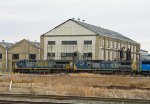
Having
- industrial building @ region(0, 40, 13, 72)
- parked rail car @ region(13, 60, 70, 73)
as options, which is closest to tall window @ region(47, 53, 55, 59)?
industrial building @ region(0, 40, 13, 72)

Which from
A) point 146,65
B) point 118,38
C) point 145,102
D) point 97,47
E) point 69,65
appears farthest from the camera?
point 118,38

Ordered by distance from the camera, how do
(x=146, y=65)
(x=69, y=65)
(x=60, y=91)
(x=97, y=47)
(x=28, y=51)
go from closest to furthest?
(x=60, y=91), (x=146, y=65), (x=69, y=65), (x=97, y=47), (x=28, y=51)

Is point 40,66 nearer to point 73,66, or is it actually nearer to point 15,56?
point 73,66

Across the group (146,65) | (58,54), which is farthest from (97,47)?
(146,65)

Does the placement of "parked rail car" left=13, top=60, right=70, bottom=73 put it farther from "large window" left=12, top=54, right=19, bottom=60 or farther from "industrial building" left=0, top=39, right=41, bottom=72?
"large window" left=12, top=54, right=19, bottom=60

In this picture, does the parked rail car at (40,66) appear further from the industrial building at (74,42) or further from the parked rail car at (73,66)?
the industrial building at (74,42)

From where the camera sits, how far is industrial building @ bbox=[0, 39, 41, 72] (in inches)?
3440

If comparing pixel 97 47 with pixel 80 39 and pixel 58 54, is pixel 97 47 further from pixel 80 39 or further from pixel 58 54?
pixel 58 54

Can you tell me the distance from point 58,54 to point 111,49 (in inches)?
574

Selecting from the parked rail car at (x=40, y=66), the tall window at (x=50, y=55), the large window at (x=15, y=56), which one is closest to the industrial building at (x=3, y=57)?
the large window at (x=15, y=56)

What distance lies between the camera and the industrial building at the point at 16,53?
87375mm

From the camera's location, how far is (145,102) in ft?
56.4

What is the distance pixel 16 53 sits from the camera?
8856cm

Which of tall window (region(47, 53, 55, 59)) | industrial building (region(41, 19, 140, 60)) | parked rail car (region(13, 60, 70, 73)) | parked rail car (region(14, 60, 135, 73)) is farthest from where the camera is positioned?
tall window (region(47, 53, 55, 59))
